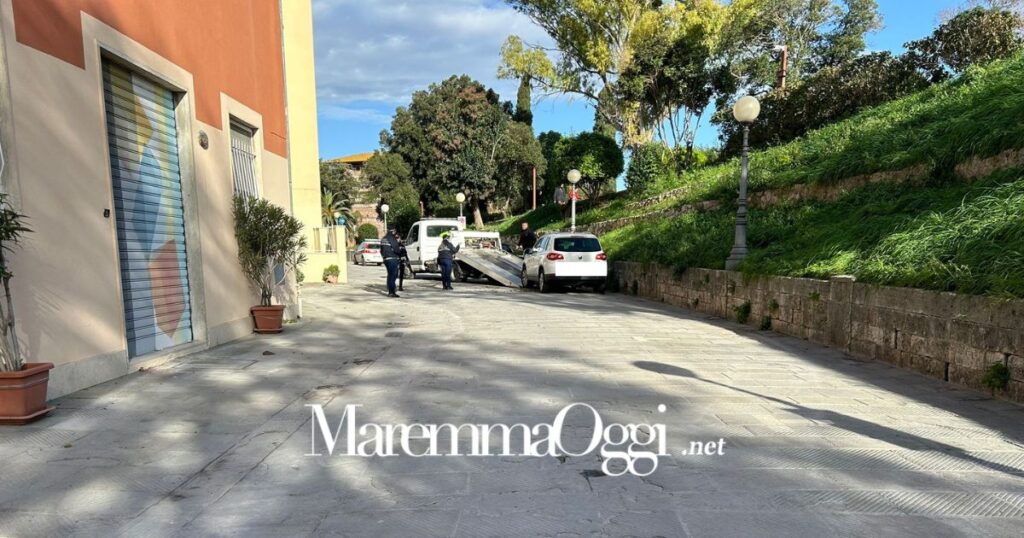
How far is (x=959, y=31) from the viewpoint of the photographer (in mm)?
13641

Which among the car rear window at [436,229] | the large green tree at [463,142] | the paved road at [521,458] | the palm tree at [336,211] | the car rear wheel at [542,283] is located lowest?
the paved road at [521,458]

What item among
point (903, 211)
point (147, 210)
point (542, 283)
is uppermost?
point (147, 210)

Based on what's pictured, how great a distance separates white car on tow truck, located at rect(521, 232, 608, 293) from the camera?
13750mm

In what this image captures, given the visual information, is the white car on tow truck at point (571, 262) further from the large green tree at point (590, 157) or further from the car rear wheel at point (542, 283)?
the large green tree at point (590, 157)

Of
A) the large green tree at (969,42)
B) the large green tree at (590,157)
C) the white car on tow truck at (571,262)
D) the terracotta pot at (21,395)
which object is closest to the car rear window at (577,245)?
the white car on tow truck at (571,262)

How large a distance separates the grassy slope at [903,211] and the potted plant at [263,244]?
778 centimetres

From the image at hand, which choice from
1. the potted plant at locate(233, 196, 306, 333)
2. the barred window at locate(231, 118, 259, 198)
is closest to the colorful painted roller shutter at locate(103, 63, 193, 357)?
the potted plant at locate(233, 196, 306, 333)

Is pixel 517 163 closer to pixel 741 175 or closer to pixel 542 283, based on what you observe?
pixel 542 283

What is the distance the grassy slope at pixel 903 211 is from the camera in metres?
5.49

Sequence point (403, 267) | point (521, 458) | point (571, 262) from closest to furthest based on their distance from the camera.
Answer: point (521, 458)
point (571, 262)
point (403, 267)

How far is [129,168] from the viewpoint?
5.83m


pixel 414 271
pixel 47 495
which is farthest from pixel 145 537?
pixel 414 271

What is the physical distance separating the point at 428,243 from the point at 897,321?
15868 mm

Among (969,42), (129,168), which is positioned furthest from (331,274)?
(969,42)
